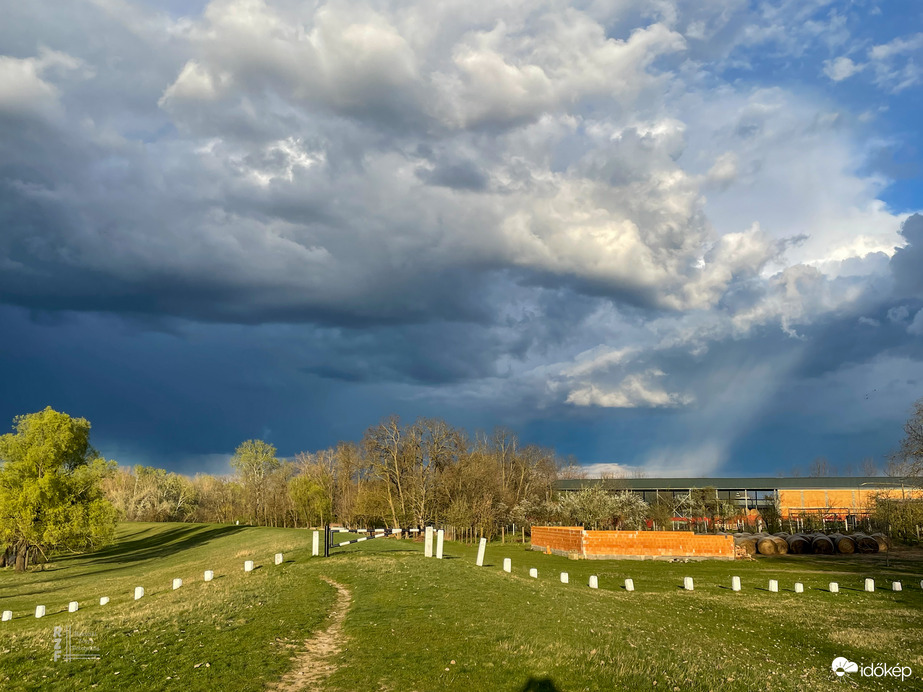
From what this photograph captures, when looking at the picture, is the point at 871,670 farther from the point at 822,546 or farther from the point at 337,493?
the point at 337,493

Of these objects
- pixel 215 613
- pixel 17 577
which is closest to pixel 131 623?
pixel 215 613

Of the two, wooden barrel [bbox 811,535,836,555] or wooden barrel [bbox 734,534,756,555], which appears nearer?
wooden barrel [bbox 734,534,756,555]

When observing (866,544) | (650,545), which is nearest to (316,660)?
(650,545)

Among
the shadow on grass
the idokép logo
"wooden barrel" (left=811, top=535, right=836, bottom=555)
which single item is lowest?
the shadow on grass

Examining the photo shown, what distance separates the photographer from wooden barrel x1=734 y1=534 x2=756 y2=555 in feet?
172

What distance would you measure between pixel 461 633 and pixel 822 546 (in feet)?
171

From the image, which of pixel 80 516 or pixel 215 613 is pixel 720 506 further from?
pixel 215 613

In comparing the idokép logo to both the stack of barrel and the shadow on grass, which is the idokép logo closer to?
the stack of barrel

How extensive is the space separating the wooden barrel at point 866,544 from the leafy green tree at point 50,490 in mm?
63995

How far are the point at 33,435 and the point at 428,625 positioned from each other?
A: 49.8 m

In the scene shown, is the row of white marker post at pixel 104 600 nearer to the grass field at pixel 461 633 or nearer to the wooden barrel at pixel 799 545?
the grass field at pixel 461 633

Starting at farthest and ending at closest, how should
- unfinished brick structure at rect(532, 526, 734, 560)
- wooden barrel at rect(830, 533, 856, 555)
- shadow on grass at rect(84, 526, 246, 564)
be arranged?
shadow on grass at rect(84, 526, 246, 564), wooden barrel at rect(830, 533, 856, 555), unfinished brick structure at rect(532, 526, 734, 560)

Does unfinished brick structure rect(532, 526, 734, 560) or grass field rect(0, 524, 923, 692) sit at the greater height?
grass field rect(0, 524, 923, 692)

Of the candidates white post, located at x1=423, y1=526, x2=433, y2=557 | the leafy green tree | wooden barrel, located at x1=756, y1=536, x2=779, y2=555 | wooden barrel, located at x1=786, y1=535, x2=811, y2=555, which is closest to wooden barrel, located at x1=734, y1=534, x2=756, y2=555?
wooden barrel, located at x1=756, y1=536, x2=779, y2=555
